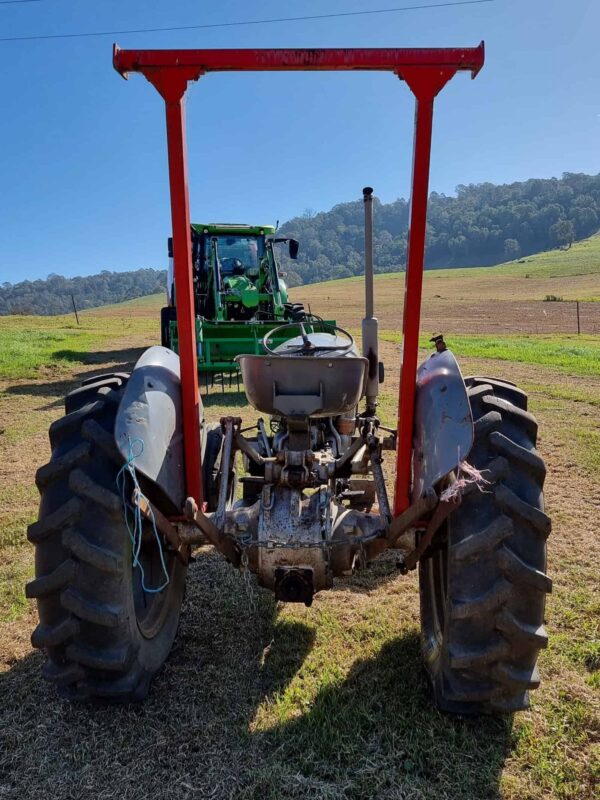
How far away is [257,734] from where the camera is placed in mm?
2371

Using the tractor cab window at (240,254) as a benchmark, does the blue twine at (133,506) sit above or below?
below

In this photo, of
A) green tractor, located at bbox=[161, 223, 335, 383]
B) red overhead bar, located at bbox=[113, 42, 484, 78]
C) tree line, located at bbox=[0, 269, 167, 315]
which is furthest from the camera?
tree line, located at bbox=[0, 269, 167, 315]

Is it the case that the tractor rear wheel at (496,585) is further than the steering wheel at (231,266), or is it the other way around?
the steering wheel at (231,266)

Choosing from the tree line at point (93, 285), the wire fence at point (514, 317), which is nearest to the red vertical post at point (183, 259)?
the wire fence at point (514, 317)

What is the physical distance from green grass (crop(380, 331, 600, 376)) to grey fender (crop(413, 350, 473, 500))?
379 inches

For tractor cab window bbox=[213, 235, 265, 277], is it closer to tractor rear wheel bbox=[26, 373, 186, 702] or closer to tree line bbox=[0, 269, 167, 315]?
tractor rear wheel bbox=[26, 373, 186, 702]

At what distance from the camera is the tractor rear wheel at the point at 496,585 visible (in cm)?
220

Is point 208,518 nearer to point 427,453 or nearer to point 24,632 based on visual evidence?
point 427,453

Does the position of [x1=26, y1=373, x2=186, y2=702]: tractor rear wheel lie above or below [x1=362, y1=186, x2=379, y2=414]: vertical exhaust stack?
below

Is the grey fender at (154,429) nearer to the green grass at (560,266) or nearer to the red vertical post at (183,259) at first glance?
the red vertical post at (183,259)

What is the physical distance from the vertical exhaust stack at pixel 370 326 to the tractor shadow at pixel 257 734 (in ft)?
4.17

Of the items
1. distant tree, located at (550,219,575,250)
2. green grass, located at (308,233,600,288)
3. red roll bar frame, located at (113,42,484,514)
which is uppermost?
distant tree, located at (550,219,575,250)

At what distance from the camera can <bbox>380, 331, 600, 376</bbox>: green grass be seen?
1200 cm

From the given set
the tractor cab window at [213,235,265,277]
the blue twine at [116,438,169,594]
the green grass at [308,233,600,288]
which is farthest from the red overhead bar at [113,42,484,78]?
the green grass at [308,233,600,288]
